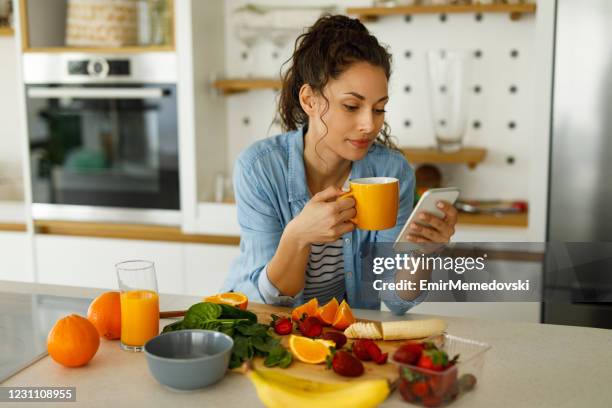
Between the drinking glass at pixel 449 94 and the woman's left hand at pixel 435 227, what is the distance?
135 centimetres

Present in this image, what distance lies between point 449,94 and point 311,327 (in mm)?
1710

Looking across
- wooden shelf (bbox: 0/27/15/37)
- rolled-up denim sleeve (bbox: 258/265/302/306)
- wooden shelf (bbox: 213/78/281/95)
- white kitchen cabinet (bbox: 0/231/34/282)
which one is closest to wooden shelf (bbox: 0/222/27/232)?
white kitchen cabinet (bbox: 0/231/34/282)

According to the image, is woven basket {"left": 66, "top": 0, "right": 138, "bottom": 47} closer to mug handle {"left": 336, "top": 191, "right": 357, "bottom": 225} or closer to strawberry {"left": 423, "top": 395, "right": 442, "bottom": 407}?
mug handle {"left": 336, "top": 191, "right": 357, "bottom": 225}

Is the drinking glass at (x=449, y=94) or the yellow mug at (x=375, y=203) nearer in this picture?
the yellow mug at (x=375, y=203)

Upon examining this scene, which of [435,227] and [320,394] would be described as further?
[435,227]

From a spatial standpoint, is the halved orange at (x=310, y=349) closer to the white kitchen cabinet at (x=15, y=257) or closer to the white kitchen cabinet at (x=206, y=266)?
the white kitchen cabinet at (x=206, y=266)

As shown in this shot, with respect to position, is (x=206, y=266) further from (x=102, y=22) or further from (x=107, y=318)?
(x=107, y=318)

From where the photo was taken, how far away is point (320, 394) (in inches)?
43.8

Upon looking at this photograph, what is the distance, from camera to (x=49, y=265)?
313cm

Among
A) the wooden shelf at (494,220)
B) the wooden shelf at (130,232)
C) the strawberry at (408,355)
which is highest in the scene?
the strawberry at (408,355)

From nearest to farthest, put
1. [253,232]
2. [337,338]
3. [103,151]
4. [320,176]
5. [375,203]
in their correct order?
[337,338]
[375,203]
[253,232]
[320,176]
[103,151]

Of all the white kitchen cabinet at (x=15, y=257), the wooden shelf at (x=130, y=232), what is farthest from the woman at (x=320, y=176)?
the white kitchen cabinet at (x=15, y=257)

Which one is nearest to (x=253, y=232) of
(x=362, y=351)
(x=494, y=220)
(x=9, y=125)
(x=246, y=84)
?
(x=362, y=351)

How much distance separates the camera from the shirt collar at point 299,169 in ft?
5.90
